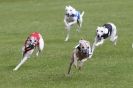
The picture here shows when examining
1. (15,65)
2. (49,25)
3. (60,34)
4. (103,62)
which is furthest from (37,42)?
(49,25)

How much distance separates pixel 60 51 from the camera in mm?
19062

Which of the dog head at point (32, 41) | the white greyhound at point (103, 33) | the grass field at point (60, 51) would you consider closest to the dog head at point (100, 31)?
the white greyhound at point (103, 33)

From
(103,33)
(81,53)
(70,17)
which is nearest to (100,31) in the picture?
(103,33)

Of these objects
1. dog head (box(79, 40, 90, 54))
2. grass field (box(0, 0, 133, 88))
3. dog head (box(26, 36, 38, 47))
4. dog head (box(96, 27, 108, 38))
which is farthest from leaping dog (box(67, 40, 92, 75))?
dog head (box(96, 27, 108, 38))

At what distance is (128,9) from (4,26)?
34.1ft

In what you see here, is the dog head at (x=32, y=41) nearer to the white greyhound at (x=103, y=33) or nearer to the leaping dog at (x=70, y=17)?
the white greyhound at (x=103, y=33)

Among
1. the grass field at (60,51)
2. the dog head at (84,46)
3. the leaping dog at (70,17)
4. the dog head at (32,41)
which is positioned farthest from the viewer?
the leaping dog at (70,17)

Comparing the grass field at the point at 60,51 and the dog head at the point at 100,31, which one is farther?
the dog head at the point at 100,31

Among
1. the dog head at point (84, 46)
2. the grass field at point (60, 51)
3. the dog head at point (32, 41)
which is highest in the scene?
the dog head at point (84, 46)

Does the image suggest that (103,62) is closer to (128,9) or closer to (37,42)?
(37,42)

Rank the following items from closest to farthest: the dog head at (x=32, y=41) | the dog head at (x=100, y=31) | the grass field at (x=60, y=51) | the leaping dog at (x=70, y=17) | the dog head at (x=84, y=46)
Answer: the dog head at (x=84, y=46) → the grass field at (x=60, y=51) → the dog head at (x=32, y=41) → the dog head at (x=100, y=31) → the leaping dog at (x=70, y=17)

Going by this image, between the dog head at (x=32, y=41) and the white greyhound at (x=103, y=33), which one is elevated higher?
the dog head at (x=32, y=41)

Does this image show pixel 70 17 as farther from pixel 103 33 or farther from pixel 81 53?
pixel 81 53

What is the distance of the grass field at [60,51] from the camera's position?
13.4m
